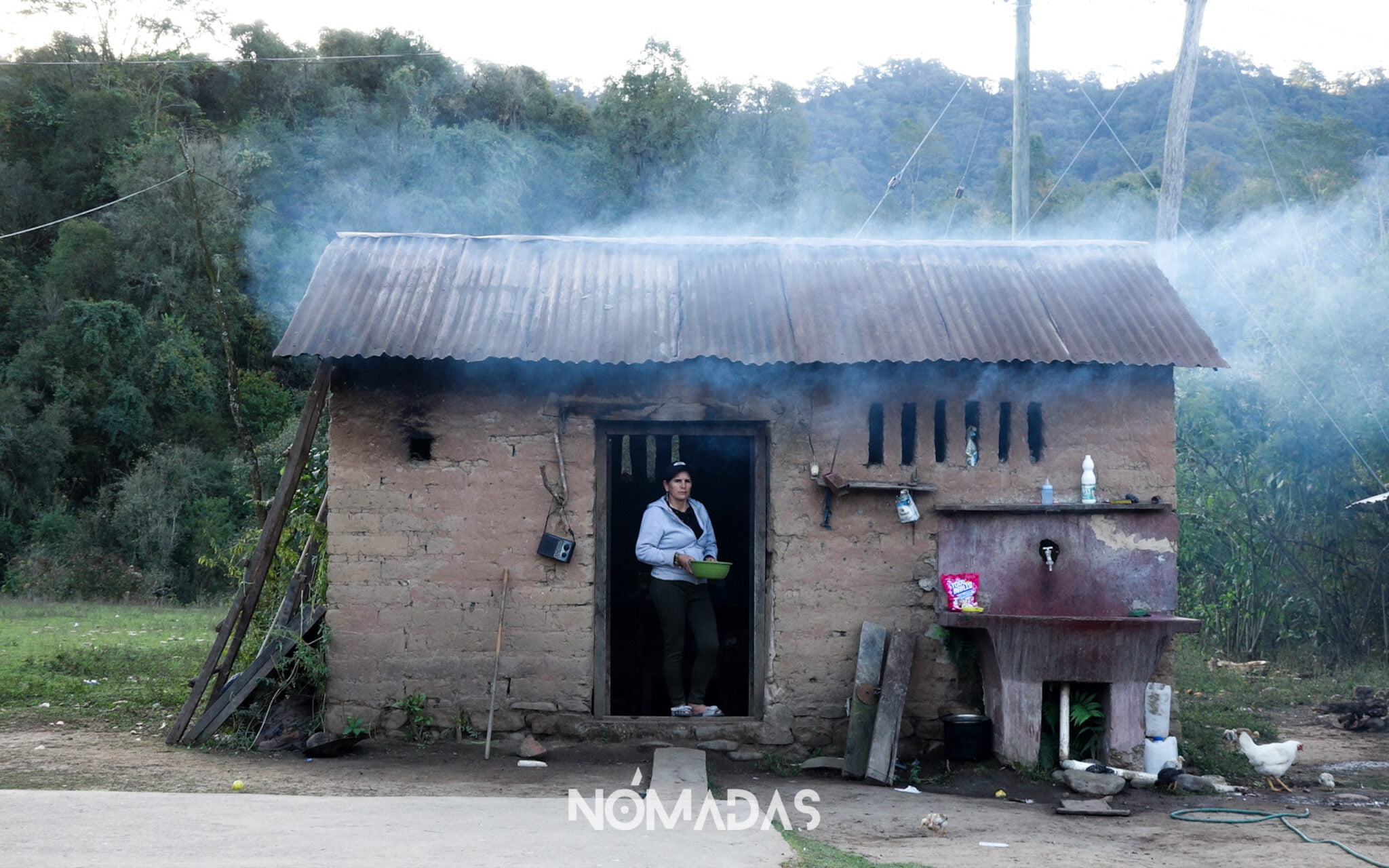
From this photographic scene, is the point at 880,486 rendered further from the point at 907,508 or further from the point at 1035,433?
the point at 1035,433

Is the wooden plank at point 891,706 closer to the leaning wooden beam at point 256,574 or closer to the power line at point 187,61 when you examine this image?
the leaning wooden beam at point 256,574

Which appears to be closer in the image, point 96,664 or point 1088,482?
point 1088,482

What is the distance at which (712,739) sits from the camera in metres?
8.49

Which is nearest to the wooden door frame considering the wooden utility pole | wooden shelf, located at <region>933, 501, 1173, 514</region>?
wooden shelf, located at <region>933, 501, 1173, 514</region>

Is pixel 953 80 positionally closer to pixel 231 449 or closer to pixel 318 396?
pixel 231 449

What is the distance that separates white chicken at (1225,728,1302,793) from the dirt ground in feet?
0.51

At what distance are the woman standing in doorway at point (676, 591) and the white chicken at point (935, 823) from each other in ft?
8.04

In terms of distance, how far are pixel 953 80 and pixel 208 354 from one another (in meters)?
27.9

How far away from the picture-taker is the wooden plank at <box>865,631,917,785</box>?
7988 millimetres

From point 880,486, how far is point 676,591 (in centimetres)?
168

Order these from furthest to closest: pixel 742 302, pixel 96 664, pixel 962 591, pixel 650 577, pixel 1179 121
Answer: pixel 1179 121
pixel 96 664
pixel 650 577
pixel 742 302
pixel 962 591

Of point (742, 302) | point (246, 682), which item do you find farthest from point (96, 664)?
point (742, 302)

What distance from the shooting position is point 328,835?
5.54m

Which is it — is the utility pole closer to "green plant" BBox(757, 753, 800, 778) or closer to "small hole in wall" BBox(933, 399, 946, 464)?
"small hole in wall" BBox(933, 399, 946, 464)
